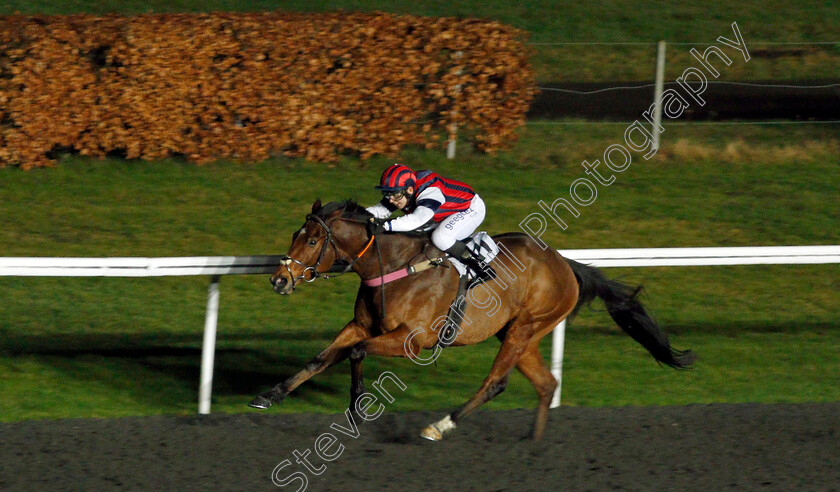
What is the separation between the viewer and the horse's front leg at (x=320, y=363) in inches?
188

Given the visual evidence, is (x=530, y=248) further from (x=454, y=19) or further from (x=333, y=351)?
(x=454, y=19)

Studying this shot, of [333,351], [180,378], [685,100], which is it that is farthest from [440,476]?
[685,100]

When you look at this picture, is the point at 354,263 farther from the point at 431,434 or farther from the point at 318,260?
the point at 431,434

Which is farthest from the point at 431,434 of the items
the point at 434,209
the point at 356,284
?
the point at 356,284

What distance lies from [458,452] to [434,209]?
4.02 ft

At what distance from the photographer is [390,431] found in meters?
5.11

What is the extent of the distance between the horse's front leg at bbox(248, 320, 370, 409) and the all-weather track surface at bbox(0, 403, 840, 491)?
227mm

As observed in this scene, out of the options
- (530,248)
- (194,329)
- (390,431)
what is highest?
(530,248)

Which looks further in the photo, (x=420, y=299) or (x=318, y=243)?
(x=420, y=299)

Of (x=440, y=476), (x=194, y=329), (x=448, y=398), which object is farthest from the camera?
(x=194, y=329)

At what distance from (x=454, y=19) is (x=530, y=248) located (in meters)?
5.76

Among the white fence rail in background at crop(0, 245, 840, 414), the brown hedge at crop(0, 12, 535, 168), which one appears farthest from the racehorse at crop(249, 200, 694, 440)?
the brown hedge at crop(0, 12, 535, 168)

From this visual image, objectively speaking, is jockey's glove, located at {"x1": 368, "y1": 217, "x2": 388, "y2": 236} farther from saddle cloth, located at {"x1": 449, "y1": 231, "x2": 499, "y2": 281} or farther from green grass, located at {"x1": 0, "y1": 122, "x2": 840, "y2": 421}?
green grass, located at {"x1": 0, "y1": 122, "x2": 840, "y2": 421}

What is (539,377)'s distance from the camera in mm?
5320
